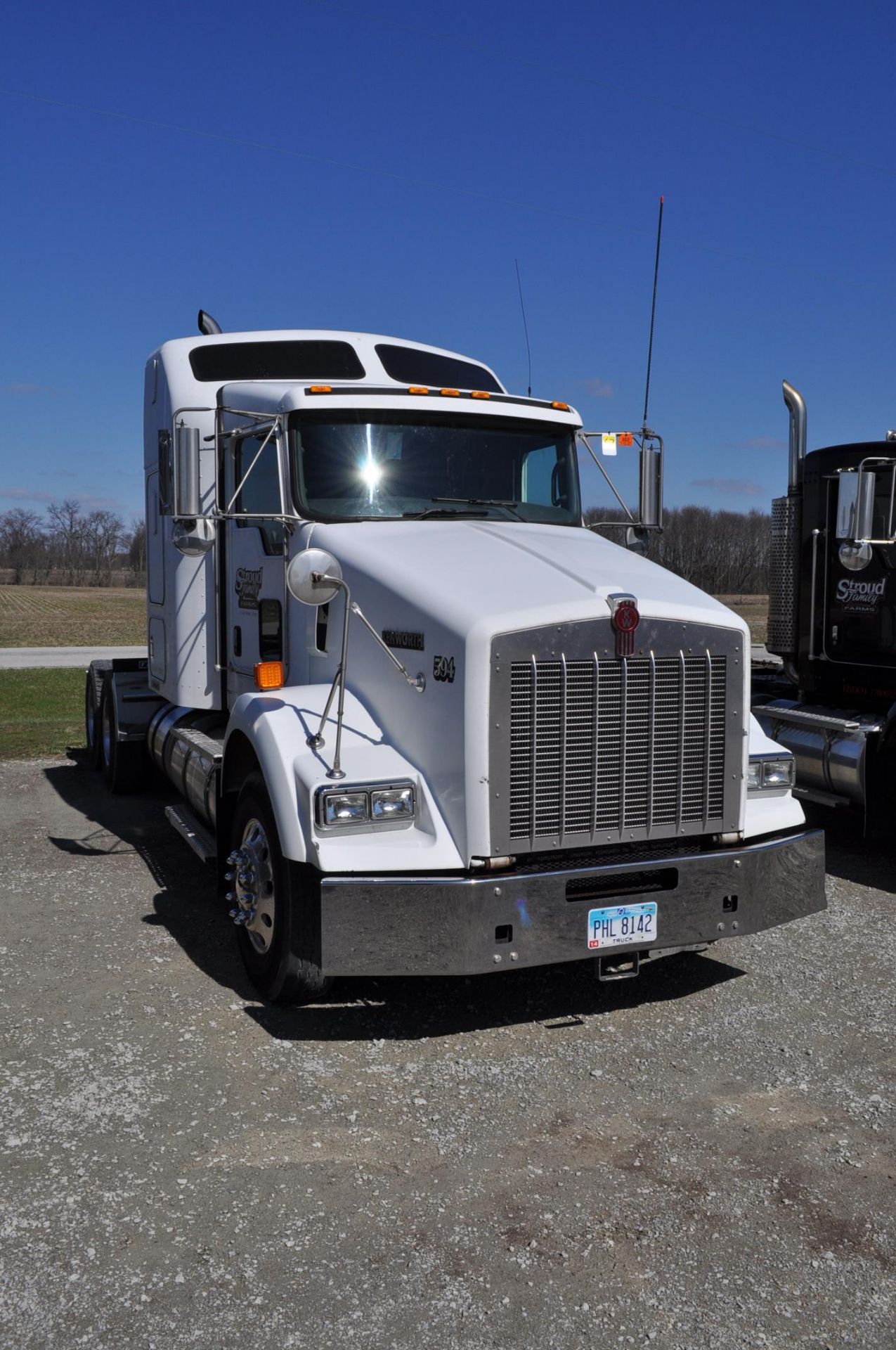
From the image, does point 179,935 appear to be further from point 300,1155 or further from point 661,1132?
point 661,1132

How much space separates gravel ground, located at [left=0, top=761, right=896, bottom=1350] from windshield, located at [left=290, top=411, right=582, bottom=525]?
236cm

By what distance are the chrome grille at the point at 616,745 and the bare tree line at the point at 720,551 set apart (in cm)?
888

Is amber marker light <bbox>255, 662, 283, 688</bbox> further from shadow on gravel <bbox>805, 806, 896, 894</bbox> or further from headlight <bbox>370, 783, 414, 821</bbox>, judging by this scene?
shadow on gravel <bbox>805, 806, 896, 894</bbox>

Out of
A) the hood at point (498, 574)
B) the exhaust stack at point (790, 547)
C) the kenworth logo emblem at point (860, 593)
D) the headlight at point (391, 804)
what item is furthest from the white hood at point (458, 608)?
the exhaust stack at point (790, 547)

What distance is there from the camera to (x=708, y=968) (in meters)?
5.89

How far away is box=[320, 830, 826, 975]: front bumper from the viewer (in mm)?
4488

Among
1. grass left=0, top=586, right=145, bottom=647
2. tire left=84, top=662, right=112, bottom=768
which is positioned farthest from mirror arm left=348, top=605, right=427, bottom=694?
grass left=0, top=586, right=145, bottom=647

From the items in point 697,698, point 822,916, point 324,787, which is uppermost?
point 697,698

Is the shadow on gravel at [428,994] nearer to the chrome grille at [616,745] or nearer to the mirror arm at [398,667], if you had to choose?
the chrome grille at [616,745]

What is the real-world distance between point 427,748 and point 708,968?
210cm

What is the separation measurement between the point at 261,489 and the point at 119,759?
412 cm

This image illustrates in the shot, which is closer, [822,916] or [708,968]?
[708,968]

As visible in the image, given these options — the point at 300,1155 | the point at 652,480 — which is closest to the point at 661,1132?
the point at 300,1155

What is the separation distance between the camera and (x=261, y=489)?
6.48 metres
